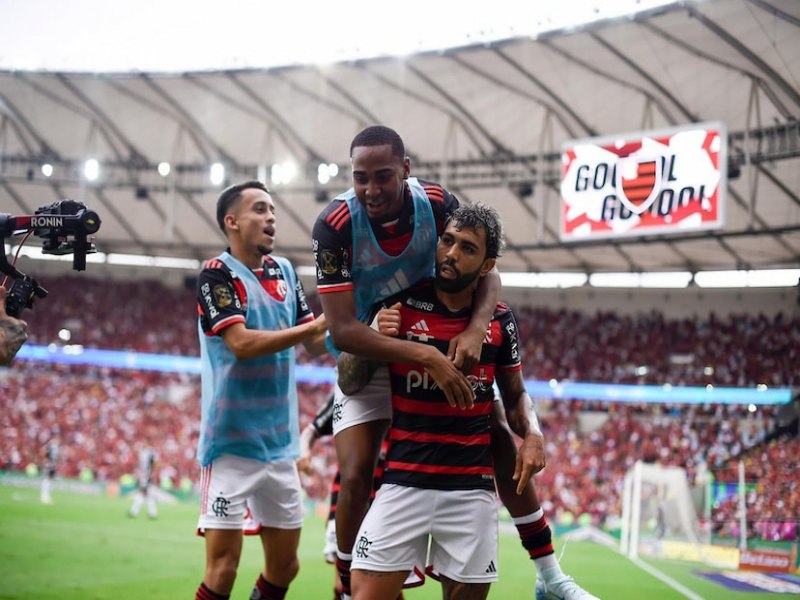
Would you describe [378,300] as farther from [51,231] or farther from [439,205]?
[51,231]

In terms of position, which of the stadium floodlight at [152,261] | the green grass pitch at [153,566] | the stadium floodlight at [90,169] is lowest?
the green grass pitch at [153,566]

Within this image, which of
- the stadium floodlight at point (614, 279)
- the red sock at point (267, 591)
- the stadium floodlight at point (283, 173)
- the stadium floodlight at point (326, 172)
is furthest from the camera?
the stadium floodlight at point (614, 279)

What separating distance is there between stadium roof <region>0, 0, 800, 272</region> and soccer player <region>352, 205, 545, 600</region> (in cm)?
1374

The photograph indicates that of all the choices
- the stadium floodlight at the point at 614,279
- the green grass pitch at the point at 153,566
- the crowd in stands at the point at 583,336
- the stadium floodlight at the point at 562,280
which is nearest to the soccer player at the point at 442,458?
the green grass pitch at the point at 153,566

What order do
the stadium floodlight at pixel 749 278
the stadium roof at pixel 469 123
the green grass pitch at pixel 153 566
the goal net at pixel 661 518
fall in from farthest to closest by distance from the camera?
the stadium floodlight at pixel 749 278 → the stadium roof at pixel 469 123 → the goal net at pixel 661 518 → the green grass pitch at pixel 153 566

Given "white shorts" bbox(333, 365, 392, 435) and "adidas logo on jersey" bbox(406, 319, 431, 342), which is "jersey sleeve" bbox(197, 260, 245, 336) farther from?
"adidas logo on jersey" bbox(406, 319, 431, 342)

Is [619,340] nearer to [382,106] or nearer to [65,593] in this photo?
[382,106]

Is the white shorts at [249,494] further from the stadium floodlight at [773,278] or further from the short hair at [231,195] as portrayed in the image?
the stadium floodlight at [773,278]

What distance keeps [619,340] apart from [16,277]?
82.6ft

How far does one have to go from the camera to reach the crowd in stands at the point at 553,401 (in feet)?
65.9

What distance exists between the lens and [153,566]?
905 centimetres

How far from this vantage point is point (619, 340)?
27406 mm

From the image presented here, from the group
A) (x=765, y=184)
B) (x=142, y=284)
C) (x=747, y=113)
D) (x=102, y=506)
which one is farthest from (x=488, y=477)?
(x=142, y=284)

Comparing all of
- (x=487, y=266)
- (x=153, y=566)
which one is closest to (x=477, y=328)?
(x=487, y=266)
